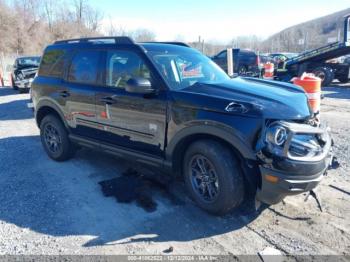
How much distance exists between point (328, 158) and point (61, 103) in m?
4.01

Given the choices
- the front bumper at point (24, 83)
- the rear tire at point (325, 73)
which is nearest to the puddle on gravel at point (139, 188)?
the front bumper at point (24, 83)

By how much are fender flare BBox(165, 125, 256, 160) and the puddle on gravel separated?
67 cm

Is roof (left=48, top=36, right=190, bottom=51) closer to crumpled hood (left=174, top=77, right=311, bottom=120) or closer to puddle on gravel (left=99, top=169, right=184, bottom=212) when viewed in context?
crumpled hood (left=174, top=77, right=311, bottom=120)

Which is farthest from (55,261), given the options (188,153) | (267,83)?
(267,83)

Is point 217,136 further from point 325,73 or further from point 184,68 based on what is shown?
point 325,73

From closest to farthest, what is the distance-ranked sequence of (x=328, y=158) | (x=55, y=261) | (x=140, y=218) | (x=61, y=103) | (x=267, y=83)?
(x=55, y=261), (x=328, y=158), (x=140, y=218), (x=267, y=83), (x=61, y=103)

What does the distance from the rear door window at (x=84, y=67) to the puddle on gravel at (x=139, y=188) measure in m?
1.49

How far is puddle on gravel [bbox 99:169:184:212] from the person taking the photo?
3.89m

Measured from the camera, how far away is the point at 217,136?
10.6 feet

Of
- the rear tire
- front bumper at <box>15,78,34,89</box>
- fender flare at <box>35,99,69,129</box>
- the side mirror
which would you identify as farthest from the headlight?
front bumper at <box>15,78,34,89</box>

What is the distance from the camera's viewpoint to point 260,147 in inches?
116

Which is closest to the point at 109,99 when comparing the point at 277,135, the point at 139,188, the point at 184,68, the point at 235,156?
the point at 184,68

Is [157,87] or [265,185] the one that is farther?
Result: [157,87]

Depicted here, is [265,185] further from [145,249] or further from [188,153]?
[145,249]
